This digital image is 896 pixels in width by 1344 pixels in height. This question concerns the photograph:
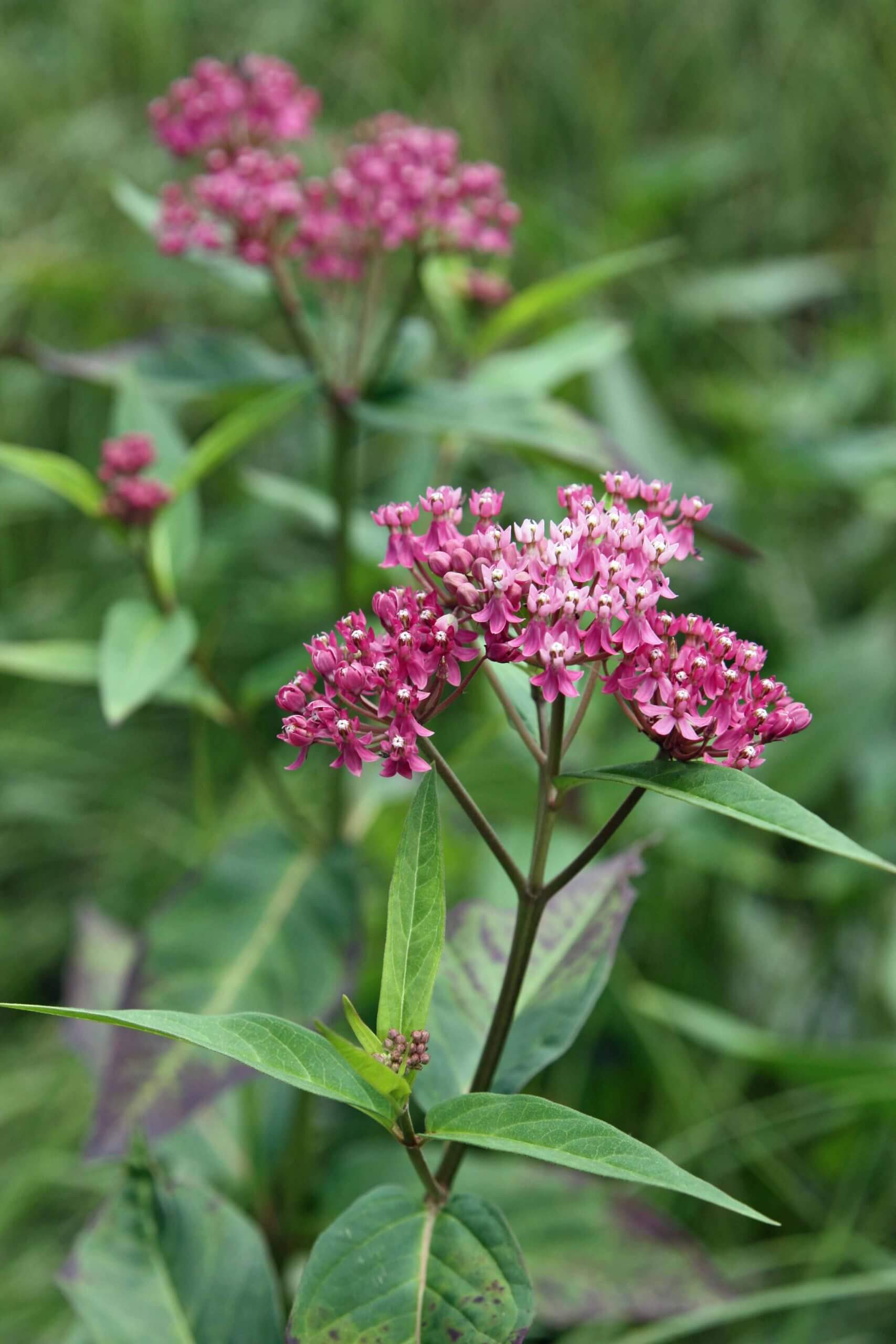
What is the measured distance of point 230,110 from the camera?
1335mm

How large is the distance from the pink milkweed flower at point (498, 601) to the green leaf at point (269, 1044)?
0.23m

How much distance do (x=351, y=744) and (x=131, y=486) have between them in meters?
0.57

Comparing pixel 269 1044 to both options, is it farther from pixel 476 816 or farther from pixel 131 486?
pixel 131 486

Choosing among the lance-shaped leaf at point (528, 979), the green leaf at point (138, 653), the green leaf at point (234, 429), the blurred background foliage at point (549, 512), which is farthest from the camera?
the blurred background foliage at point (549, 512)

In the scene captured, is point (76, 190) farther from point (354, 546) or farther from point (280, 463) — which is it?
point (354, 546)

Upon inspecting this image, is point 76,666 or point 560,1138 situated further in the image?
point 76,666

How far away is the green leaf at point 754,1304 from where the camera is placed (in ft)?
3.83

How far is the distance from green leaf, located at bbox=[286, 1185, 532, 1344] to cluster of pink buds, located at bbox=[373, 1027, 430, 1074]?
11cm

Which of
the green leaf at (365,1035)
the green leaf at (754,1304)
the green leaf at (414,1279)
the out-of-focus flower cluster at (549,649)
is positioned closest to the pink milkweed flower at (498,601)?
the out-of-focus flower cluster at (549,649)

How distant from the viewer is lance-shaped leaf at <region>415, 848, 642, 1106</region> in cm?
80

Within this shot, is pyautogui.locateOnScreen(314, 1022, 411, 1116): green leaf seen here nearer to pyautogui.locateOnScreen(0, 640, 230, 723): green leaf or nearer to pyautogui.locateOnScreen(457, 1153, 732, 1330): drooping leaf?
pyautogui.locateOnScreen(457, 1153, 732, 1330): drooping leaf

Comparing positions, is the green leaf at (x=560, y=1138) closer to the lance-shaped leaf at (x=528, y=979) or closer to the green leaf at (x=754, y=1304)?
the lance-shaped leaf at (x=528, y=979)

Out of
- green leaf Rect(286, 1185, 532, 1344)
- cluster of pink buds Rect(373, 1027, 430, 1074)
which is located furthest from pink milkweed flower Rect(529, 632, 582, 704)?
green leaf Rect(286, 1185, 532, 1344)

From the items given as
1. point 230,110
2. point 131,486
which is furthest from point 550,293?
point 131,486
